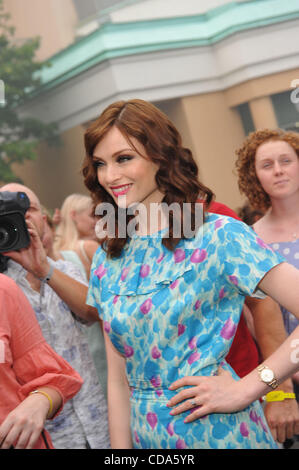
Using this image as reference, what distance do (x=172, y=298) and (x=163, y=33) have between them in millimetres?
2467

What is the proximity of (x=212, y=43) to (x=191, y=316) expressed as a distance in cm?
224

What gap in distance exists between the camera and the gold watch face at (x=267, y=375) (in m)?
1.06

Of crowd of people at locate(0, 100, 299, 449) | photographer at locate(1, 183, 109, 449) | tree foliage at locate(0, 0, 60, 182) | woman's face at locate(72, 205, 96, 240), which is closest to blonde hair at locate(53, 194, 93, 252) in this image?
woman's face at locate(72, 205, 96, 240)

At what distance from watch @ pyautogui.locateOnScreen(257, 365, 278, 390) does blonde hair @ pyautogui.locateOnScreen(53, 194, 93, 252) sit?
5.91 ft

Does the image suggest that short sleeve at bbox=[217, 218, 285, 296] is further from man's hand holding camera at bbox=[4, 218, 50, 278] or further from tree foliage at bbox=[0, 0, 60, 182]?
tree foliage at bbox=[0, 0, 60, 182]

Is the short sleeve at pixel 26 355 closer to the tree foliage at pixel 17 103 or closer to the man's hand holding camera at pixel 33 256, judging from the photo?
the man's hand holding camera at pixel 33 256

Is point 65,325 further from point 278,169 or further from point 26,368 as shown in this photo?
point 278,169

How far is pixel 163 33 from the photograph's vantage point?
126 inches

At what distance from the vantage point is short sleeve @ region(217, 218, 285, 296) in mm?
1059

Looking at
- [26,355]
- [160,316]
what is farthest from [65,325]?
[160,316]

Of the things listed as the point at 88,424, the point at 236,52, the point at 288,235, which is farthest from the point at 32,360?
the point at 236,52

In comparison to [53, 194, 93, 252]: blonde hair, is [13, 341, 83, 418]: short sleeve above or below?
below

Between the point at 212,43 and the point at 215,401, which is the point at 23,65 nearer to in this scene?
the point at 212,43

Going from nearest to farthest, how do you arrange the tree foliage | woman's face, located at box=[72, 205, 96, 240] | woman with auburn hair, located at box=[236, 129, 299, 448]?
1. woman with auburn hair, located at box=[236, 129, 299, 448]
2. woman's face, located at box=[72, 205, 96, 240]
3. the tree foliage
